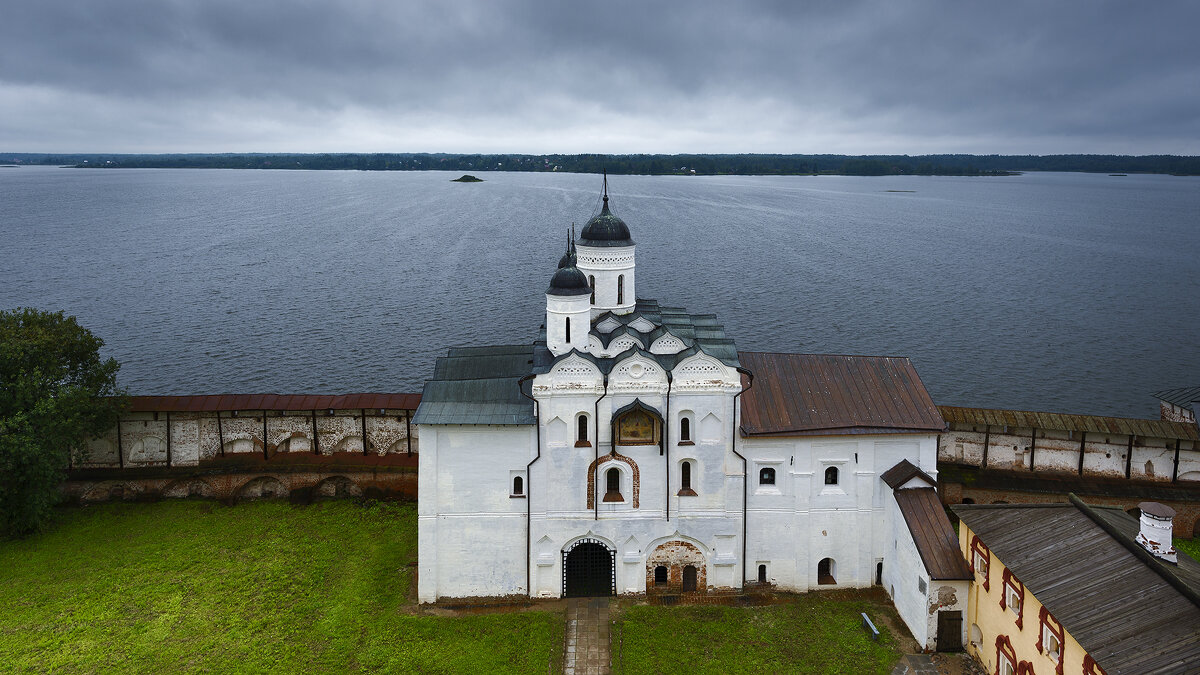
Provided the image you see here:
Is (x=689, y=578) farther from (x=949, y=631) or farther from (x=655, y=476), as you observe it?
(x=949, y=631)

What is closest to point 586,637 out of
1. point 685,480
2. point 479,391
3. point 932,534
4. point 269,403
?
point 685,480

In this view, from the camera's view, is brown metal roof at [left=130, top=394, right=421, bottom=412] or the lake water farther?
the lake water

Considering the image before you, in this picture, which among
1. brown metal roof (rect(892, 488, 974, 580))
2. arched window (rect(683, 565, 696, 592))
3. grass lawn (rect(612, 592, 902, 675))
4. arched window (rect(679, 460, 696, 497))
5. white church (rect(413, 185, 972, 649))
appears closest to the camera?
grass lawn (rect(612, 592, 902, 675))

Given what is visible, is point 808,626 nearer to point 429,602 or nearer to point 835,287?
point 429,602

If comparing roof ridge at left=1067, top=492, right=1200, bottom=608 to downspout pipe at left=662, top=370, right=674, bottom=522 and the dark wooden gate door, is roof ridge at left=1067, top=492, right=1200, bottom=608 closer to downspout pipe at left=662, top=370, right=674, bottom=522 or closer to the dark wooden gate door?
the dark wooden gate door

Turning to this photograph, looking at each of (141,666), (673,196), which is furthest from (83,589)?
(673,196)

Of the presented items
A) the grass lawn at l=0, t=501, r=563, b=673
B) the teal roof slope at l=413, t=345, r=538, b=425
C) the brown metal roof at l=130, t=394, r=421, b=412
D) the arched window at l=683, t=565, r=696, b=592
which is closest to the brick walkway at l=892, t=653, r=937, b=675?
the arched window at l=683, t=565, r=696, b=592
